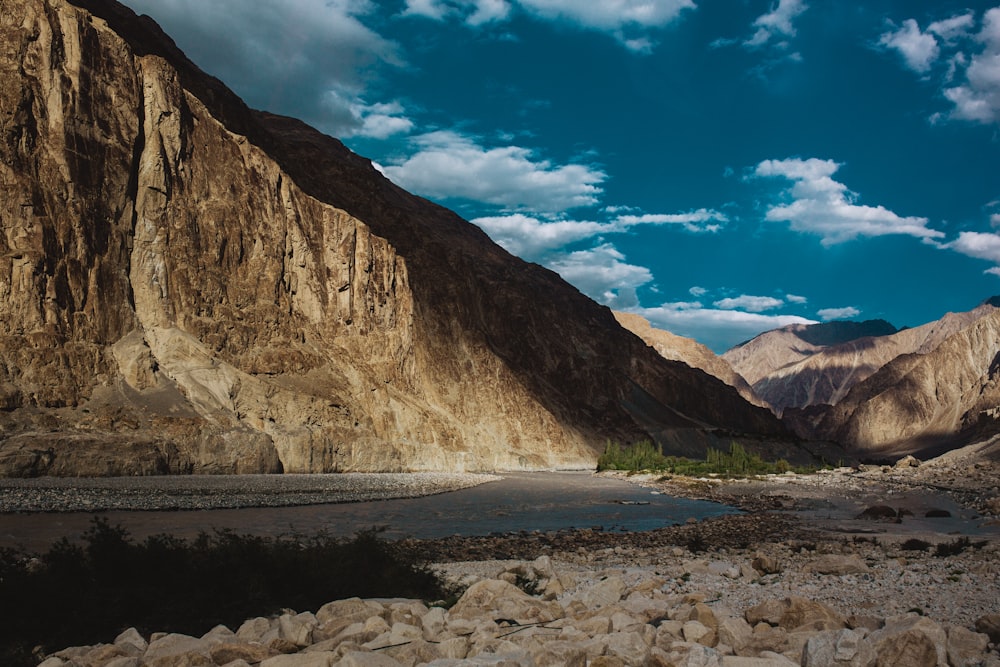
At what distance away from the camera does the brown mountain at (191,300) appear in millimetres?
41094

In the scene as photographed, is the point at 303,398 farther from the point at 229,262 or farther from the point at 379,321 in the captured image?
the point at 379,321

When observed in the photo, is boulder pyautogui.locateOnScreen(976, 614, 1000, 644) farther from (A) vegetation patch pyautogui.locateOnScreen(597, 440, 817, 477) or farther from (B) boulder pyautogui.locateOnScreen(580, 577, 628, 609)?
(A) vegetation patch pyautogui.locateOnScreen(597, 440, 817, 477)

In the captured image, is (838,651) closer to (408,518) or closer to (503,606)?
(503,606)

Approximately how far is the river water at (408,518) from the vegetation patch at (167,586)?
6316 mm

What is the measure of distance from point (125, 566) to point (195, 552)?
116 cm

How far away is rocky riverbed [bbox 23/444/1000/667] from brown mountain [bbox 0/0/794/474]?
29866 millimetres

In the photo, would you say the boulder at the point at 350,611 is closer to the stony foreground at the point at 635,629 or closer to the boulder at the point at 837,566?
the stony foreground at the point at 635,629

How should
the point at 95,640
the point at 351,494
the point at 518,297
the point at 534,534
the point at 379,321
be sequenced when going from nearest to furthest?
the point at 95,640, the point at 534,534, the point at 351,494, the point at 379,321, the point at 518,297

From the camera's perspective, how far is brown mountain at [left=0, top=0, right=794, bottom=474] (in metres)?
41.1

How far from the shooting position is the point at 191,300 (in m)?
52.1

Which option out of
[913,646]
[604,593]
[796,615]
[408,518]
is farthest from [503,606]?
[408,518]

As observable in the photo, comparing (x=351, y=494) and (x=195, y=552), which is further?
(x=351, y=494)

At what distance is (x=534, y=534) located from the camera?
21.8m

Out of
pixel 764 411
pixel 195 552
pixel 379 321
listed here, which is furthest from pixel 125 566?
pixel 764 411
